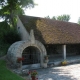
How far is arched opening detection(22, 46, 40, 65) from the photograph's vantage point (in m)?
17.7

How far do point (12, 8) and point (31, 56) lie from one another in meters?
11.8

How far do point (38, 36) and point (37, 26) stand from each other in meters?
2.33

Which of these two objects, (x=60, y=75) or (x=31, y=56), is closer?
(x=60, y=75)

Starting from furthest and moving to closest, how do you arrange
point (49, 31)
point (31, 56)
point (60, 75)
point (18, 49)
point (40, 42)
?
1. point (49, 31)
2. point (31, 56)
3. point (40, 42)
4. point (18, 49)
5. point (60, 75)

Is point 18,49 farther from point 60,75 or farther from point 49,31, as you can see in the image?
point 49,31

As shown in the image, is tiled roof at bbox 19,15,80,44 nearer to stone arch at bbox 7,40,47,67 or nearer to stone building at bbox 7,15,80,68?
stone building at bbox 7,15,80,68

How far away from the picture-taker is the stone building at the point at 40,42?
15828 mm

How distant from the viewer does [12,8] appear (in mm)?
26750

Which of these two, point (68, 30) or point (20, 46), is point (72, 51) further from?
point (20, 46)

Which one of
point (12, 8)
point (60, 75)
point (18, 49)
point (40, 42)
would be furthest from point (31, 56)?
point (12, 8)

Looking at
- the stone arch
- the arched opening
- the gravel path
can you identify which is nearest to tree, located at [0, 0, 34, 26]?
the arched opening

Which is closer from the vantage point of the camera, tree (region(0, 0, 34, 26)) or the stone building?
the stone building

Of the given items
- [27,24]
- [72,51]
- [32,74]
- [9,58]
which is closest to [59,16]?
[72,51]

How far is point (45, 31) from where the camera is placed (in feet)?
65.5
